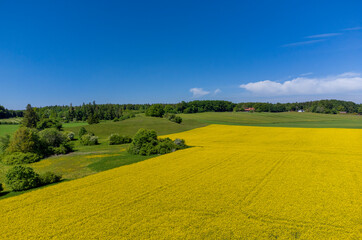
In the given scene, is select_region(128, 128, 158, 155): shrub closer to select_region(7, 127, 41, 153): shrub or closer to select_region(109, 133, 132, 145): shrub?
select_region(109, 133, 132, 145): shrub

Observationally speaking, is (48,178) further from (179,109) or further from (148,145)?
(179,109)

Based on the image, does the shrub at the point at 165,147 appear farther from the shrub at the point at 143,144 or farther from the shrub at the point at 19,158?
the shrub at the point at 19,158

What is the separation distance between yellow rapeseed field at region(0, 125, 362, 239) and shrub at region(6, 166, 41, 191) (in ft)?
5.67

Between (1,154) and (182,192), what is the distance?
32.4 meters

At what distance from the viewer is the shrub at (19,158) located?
87.5ft

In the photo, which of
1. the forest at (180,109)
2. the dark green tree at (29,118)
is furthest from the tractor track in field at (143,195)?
the forest at (180,109)

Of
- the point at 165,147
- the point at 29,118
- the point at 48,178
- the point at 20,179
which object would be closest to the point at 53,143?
the point at 165,147

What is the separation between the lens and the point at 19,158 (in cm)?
2719

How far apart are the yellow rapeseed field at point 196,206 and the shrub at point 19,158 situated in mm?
15206

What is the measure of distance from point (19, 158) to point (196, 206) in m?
28.4

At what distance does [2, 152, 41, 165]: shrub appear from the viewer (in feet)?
87.5

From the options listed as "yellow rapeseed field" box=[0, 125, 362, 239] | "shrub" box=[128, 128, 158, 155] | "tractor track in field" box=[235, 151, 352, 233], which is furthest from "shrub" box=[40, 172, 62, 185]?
"tractor track in field" box=[235, 151, 352, 233]

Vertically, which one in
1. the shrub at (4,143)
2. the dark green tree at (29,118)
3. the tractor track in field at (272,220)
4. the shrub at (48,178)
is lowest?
the tractor track in field at (272,220)

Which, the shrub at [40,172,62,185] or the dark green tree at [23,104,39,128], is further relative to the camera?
the dark green tree at [23,104,39,128]
